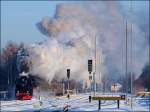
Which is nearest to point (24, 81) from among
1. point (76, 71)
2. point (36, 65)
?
point (36, 65)

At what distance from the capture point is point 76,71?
66.8 metres

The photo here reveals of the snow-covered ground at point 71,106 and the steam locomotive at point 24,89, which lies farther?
the steam locomotive at point 24,89

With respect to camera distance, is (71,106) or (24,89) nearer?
(71,106)

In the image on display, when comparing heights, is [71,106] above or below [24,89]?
below

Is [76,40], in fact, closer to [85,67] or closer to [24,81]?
[85,67]

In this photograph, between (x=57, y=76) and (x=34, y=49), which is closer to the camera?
(x=34, y=49)

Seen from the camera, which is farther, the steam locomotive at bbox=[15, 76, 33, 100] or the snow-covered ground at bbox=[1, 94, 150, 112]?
the steam locomotive at bbox=[15, 76, 33, 100]

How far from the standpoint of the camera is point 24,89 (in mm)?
47188

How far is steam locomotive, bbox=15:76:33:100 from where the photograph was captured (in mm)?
45694

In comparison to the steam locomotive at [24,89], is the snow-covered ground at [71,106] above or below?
below

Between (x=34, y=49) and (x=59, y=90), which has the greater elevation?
(x=34, y=49)

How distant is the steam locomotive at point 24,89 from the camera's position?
4569cm

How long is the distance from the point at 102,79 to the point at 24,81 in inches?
824

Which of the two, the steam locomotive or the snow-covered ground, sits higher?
the steam locomotive
